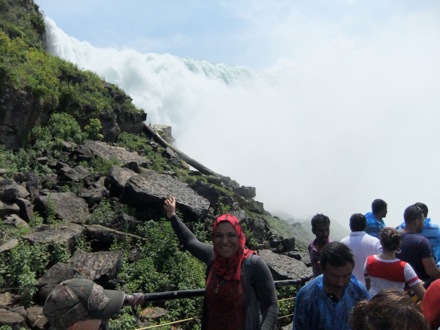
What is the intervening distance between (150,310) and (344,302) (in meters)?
4.31

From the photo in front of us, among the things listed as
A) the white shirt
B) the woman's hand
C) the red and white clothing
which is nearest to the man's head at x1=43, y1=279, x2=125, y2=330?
the woman's hand

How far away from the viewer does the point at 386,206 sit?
5855mm

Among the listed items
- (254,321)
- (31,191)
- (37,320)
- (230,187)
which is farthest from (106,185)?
(254,321)

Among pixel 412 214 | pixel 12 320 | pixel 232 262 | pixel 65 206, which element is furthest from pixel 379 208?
pixel 65 206

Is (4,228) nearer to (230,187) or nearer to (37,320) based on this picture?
(37,320)

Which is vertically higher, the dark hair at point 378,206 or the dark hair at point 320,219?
the dark hair at point 378,206

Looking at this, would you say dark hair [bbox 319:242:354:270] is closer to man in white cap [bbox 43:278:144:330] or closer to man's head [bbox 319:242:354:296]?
man's head [bbox 319:242:354:296]

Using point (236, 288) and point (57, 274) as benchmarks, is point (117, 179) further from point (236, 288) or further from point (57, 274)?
point (236, 288)

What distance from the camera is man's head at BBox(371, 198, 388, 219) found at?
5780 millimetres

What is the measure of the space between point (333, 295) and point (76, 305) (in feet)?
5.55

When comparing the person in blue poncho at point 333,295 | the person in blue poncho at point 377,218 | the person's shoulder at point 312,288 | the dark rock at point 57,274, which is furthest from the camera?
the dark rock at point 57,274

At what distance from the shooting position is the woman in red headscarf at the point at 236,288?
3.04 meters

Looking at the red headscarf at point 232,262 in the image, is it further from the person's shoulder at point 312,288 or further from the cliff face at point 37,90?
the cliff face at point 37,90

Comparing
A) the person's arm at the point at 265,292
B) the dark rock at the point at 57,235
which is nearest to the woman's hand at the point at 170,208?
the person's arm at the point at 265,292
